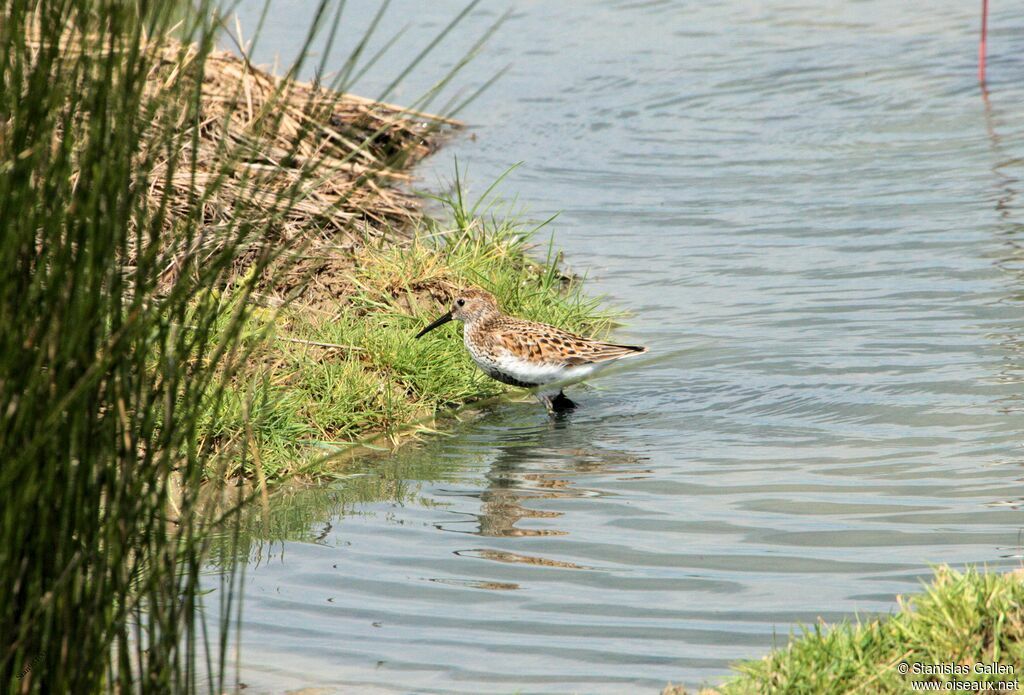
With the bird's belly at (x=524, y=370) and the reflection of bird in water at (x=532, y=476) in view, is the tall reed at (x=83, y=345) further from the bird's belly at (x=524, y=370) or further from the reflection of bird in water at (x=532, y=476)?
the bird's belly at (x=524, y=370)

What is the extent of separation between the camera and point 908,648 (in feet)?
13.7

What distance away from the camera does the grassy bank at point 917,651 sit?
4059mm

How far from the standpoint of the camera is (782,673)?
4.16 m

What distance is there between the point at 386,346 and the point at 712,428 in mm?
1971

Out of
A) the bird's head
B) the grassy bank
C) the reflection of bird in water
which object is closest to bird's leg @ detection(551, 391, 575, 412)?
the reflection of bird in water

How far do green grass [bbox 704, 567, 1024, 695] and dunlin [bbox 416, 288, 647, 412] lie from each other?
12.4ft

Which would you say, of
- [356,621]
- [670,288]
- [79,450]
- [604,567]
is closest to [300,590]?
[356,621]

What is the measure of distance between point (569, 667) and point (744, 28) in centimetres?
1488

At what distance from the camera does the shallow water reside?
17.0ft

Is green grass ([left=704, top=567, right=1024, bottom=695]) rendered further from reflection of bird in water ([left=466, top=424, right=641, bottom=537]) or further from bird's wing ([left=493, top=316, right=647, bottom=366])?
bird's wing ([left=493, top=316, right=647, bottom=366])

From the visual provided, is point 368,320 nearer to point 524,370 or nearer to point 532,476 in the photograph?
point 524,370

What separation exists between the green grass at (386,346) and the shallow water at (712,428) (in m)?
0.32

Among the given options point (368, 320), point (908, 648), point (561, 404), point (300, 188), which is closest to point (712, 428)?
point (561, 404)

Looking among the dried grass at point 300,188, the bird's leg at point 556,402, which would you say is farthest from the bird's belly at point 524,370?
the dried grass at point 300,188
